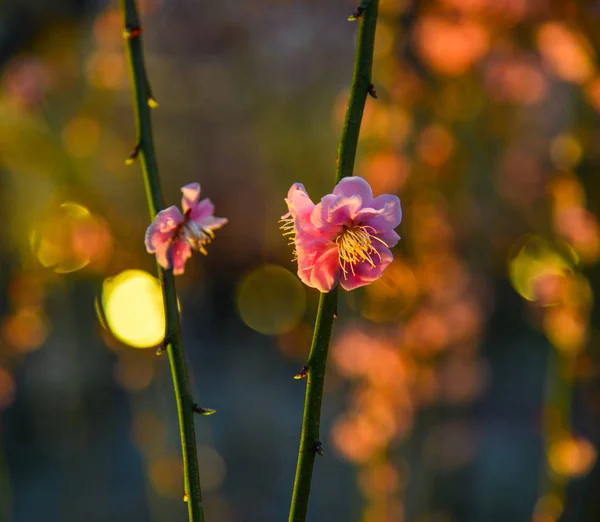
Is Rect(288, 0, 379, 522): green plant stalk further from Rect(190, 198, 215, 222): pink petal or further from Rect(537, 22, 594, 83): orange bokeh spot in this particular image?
Rect(537, 22, 594, 83): orange bokeh spot

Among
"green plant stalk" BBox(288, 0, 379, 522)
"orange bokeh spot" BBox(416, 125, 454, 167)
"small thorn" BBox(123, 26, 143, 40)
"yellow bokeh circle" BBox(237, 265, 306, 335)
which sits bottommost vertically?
"green plant stalk" BBox(288, 0, 379, 522)

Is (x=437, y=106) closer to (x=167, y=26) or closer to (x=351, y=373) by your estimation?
(x=351, y=373)

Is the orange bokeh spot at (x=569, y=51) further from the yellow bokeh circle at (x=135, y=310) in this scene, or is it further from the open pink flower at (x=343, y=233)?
the yellow bokeh circle at (x=135, y=310)

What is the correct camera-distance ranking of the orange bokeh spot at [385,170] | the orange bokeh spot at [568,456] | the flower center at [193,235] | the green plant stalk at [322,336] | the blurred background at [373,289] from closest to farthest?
the green plant stalk at [322,336] < the flower center at [193,235] < the orange bokeh spot at [568,456] < the blurred background at [373,289] < the orange bokeh spot at [385,170]

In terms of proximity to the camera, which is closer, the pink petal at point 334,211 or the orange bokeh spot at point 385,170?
the pink petal at point 334,211

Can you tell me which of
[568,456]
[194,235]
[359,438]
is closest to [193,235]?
[194,235]

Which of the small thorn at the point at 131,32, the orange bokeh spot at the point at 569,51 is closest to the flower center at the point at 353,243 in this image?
the small thorn at the point at 131,32

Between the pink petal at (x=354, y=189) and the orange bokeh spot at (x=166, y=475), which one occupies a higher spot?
the pink petal at (x=354, y=189)

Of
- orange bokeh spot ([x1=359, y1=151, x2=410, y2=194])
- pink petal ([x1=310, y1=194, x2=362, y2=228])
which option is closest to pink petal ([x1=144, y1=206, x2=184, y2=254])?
pink petal ([x1=310, y1=194, x2=362, y2=228])
